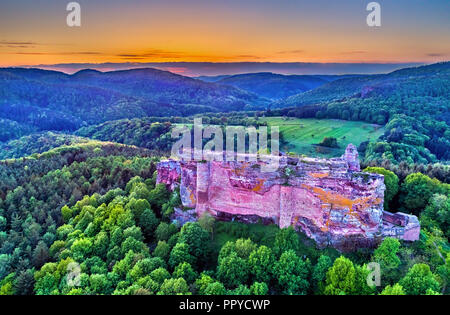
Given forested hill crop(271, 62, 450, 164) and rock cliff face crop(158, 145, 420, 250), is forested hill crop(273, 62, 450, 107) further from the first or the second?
rock cliff face crop(158, 145, 420, 250)

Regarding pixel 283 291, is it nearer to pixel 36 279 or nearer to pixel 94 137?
pixel 36 279

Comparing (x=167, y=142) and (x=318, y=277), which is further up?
(x=167, y=142)

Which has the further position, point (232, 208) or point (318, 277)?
point (232, 208)

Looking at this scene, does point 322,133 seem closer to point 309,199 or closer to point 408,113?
point 408,113

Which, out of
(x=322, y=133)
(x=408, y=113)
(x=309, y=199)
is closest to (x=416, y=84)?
(x=408, y=113)

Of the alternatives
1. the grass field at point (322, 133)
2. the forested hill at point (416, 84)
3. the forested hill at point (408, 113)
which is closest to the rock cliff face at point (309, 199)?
the forested hill at point (408, 113)

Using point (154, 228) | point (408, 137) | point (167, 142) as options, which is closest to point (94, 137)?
point (167, 142)
